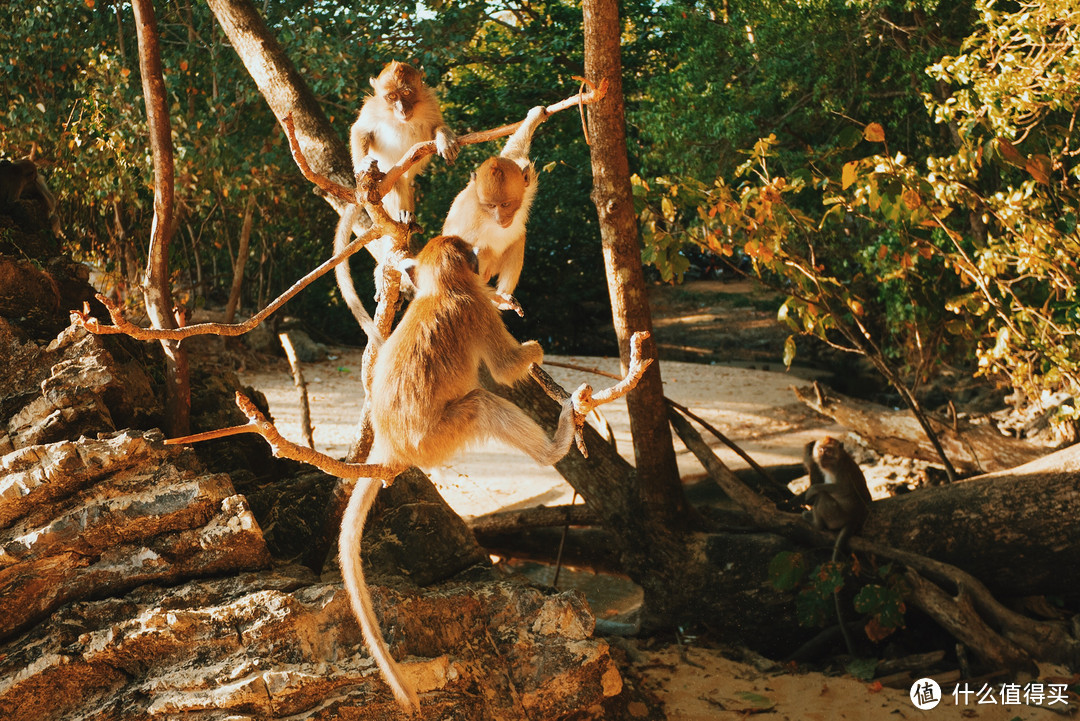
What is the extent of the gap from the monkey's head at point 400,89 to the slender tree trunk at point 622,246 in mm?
977

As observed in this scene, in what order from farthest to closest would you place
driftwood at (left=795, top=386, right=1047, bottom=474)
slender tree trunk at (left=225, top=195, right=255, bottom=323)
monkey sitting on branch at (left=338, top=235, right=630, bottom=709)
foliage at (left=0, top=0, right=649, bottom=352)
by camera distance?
slender tree trunk at (left=225, top=195, right=255, bottom=323) → foliage at (left=0, top=0, right=649, bottom=352) → driftwood at (left=795, top=386, right=1047, bottom=474) → monkey sitting on branch at (left=338, top=235, right=630, bottom=709)

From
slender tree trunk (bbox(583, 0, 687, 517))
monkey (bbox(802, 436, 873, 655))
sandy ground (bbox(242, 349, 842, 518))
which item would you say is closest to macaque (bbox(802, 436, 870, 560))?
monkey (bbox(802, 436, 873, 655))

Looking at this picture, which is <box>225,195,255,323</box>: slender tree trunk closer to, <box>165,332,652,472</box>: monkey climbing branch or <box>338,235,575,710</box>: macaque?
<box>338,235,575,710</box>: macaque

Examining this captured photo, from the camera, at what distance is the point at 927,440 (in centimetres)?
704

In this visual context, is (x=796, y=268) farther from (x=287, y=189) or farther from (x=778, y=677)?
(x=287, y=189)

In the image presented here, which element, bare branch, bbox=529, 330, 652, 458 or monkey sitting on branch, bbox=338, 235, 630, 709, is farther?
monkey sitting on branch, bbox=338, 235, 630, 709

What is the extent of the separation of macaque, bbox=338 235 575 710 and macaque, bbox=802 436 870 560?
277 centimetres

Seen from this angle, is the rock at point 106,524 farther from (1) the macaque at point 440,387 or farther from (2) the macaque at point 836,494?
(2) the macaque at point 836,494

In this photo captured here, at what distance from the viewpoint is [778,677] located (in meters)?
4.96

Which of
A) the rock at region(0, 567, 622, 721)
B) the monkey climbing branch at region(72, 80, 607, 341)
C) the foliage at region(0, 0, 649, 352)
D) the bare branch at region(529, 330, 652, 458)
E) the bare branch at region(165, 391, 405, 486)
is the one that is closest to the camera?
the bare branch at region(165, 391, 405, 486)

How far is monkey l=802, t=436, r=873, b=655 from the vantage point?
533 centimetres

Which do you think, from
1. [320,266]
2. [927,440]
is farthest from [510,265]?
[927,440]

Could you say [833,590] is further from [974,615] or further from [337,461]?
[337,461]

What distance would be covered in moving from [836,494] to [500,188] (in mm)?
3160
